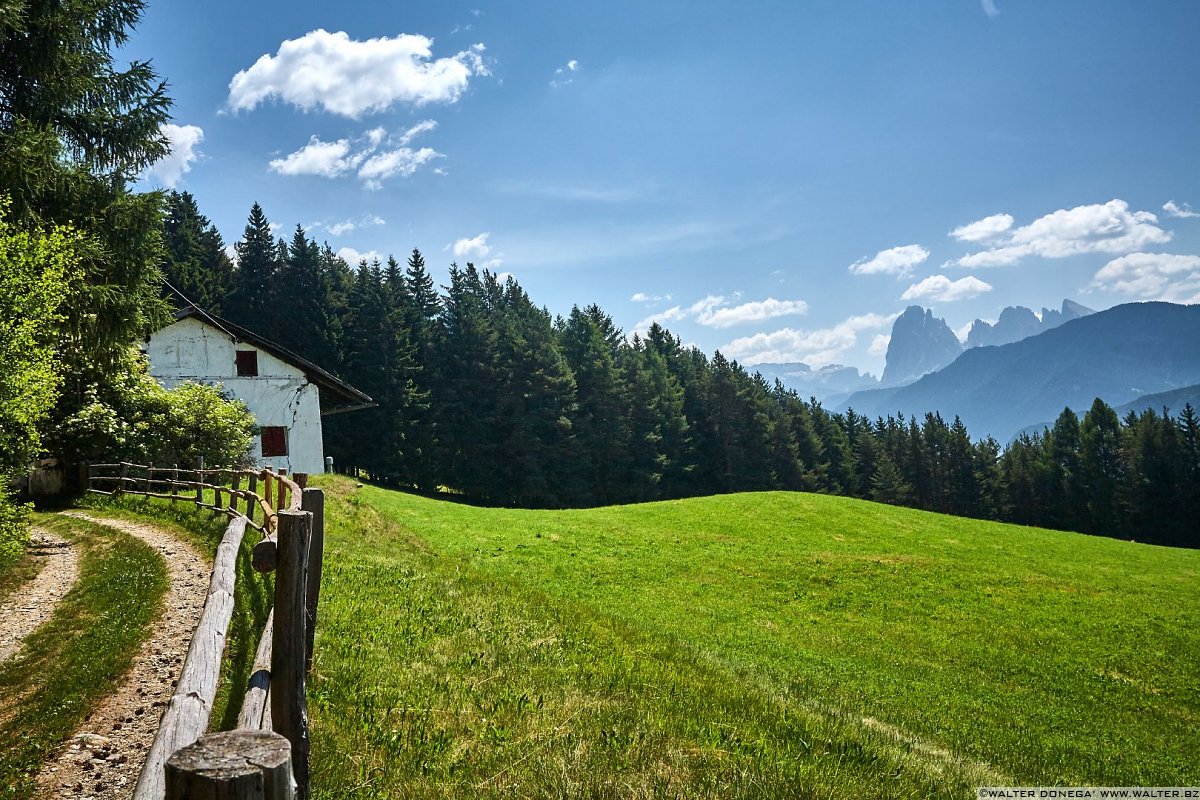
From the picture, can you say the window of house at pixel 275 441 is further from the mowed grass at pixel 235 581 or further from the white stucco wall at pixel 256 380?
the mowed grass at pixel 235 581

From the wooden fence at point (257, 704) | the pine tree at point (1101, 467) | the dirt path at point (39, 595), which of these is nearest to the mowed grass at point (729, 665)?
the wooden fence at point (257, 704)

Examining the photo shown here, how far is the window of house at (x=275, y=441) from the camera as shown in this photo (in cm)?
3731

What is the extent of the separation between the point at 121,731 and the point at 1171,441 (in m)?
103

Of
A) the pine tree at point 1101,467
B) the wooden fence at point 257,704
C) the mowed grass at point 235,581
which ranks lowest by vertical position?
the pine tree at point 1101,467

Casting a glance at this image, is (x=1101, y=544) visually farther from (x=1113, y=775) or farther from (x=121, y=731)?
(x=121, y=731)

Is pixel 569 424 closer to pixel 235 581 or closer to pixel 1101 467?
pixel 235 581

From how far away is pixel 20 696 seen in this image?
7508mm

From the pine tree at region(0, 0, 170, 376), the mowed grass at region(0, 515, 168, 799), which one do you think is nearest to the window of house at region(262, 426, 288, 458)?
the pine tree at region(0, 0, 170, 376)

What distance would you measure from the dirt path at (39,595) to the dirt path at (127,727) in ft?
6.81

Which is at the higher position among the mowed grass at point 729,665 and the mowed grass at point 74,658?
the mowed grass at point 74,658

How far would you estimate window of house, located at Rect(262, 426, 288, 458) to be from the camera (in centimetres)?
3731

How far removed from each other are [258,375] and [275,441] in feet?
13.0

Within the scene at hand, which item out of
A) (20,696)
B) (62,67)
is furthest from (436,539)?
(62,67)

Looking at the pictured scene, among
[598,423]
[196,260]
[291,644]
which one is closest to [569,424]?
[598,423]
